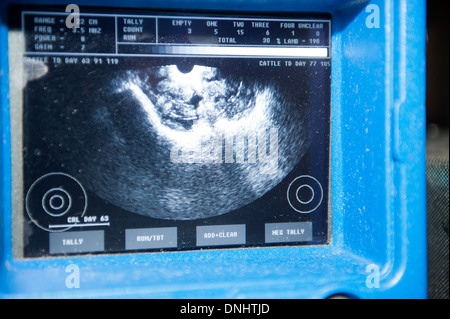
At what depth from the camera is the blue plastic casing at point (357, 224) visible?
607mm

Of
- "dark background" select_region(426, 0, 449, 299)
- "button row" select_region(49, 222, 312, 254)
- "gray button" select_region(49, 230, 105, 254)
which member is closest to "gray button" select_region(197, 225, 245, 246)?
"button row" select_region(49, 222, 312, 254)

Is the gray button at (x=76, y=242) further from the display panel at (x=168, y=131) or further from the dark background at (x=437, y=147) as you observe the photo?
the dark background at (x=437, y=147)

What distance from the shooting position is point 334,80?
72cm

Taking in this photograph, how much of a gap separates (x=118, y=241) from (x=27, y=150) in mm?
197

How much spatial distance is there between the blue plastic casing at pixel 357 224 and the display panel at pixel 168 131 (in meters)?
0.02

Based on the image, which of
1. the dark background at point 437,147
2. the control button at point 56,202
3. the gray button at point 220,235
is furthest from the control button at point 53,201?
the dark background at point 437,147

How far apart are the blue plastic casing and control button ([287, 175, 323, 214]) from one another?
0.20 feet

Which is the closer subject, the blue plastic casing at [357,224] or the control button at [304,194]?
the blue plastic casing at [357,224]

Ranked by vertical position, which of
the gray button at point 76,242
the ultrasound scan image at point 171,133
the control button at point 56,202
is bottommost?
the gray button at point 76,242

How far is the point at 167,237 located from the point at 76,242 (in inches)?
5.5

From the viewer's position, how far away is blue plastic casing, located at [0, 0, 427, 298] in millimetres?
607

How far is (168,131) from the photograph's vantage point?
0.68 m

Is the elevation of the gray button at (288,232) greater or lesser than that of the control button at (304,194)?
lesser

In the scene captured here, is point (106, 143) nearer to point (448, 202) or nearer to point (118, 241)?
point (118, 241)
